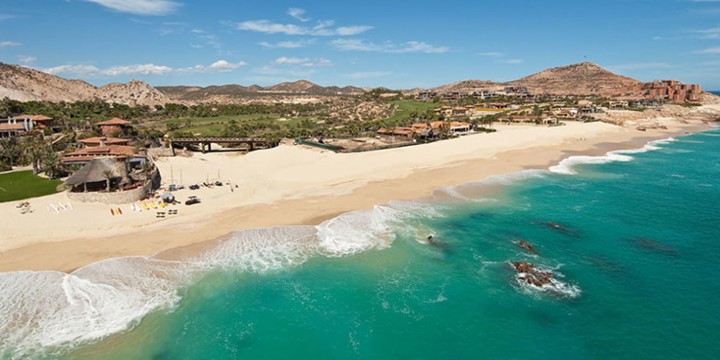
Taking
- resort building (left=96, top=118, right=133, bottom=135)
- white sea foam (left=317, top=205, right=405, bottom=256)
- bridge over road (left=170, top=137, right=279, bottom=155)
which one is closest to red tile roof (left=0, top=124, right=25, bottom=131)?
resort building (left=96, top=118, right=133, bottom=135)

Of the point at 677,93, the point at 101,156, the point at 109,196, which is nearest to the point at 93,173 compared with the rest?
the point at 109,196

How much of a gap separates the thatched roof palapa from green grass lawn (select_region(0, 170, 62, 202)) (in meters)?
4.13

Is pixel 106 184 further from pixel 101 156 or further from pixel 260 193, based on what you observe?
pixel 260 193

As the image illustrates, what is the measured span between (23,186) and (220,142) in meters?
32.1

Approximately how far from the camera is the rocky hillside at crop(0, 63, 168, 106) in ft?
390

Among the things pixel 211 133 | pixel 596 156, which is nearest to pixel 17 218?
pixel 211 133

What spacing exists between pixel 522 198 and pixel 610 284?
56.5 ft

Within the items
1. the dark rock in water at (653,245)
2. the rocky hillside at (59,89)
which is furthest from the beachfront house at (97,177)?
the rocky hillside at (59,89)

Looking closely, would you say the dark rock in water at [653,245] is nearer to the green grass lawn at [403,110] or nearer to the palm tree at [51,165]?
the palm tree at [51,165]

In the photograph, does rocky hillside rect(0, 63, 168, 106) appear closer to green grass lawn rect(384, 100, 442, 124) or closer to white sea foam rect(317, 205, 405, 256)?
green grass lawn rect(384, 100, 442, 124)

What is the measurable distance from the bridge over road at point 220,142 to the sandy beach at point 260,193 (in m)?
3.62

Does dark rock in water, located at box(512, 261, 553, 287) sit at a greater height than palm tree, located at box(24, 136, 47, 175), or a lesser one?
lesser

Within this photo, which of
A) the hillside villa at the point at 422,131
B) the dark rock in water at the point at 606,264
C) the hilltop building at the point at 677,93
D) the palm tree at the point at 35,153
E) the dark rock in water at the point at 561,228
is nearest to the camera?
the dark rock in water at the point at 606,264

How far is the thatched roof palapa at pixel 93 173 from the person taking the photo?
116ft
